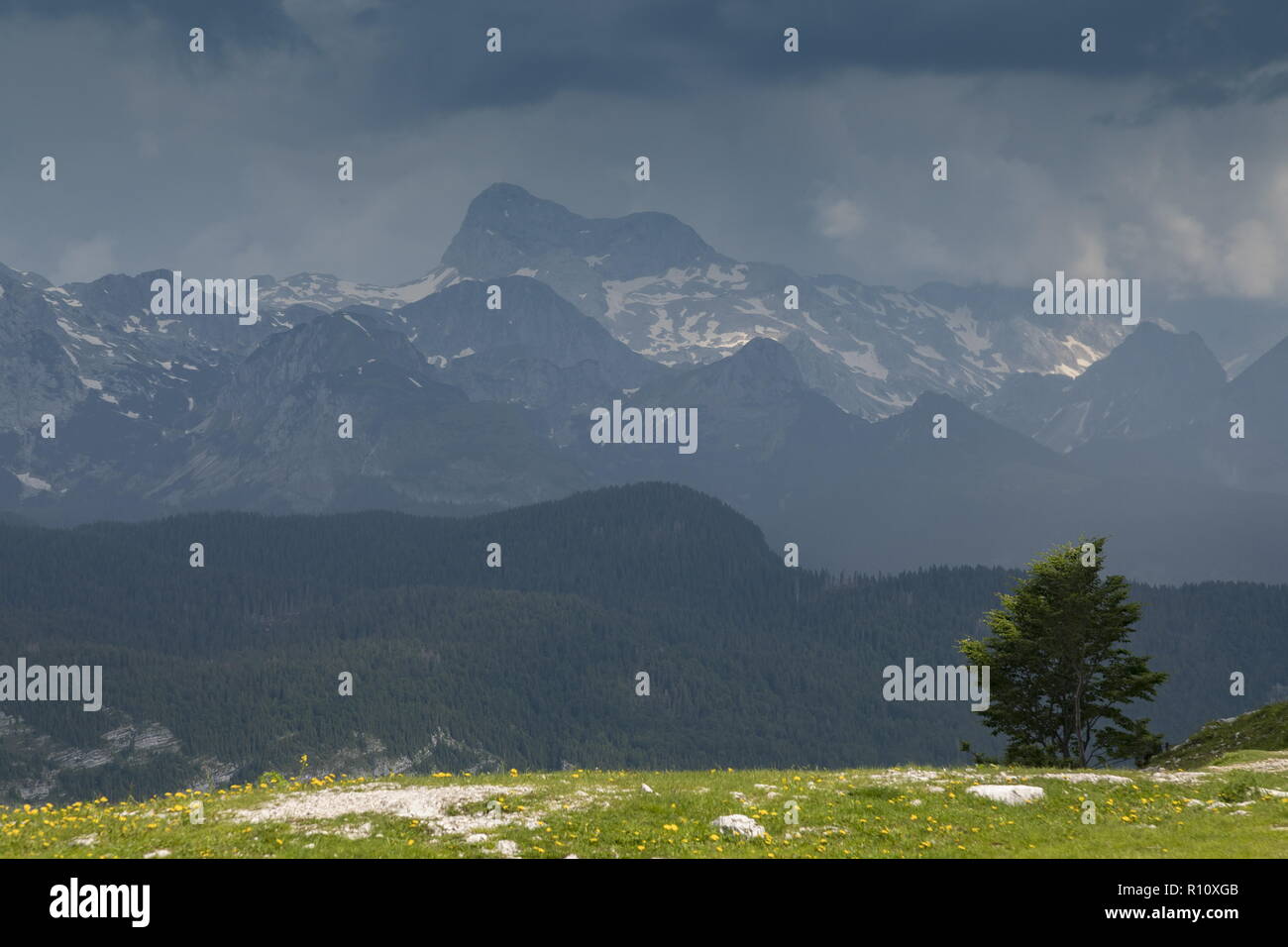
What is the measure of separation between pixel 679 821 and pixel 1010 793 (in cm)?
1057

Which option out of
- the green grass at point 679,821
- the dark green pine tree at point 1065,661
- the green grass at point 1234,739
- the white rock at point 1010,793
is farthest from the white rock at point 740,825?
the dark green pine tree at point 1065,661

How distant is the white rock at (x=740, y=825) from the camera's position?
2641 cm

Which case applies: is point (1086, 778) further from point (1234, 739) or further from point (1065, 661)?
point (1065, 661)

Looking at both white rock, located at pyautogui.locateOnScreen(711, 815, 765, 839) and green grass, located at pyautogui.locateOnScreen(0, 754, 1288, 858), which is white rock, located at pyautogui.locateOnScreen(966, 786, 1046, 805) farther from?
white rock, located at pyautogui.locateOnScreen(711, 815, 765, 839)

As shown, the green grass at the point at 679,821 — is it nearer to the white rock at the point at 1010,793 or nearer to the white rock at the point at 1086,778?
the white rock at the point at 1010,793

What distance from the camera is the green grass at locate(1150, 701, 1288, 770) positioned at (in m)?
51.4

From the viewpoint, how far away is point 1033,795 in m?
31.4

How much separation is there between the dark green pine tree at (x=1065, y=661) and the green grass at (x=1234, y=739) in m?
2.89

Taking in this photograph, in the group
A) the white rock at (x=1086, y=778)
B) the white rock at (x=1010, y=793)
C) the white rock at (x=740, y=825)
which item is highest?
the white rock at (x=740, y=825)

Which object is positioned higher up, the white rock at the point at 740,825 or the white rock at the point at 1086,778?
the white rock at the point at 740,825

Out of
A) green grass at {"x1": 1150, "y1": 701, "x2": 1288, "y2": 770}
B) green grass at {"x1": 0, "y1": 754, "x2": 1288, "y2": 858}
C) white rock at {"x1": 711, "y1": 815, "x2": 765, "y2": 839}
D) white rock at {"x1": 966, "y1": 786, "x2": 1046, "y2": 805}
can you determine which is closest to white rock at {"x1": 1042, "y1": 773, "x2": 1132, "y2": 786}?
green grass at {"x1": 0, "y1": 754, "x2": 1288, "y2": 858}
